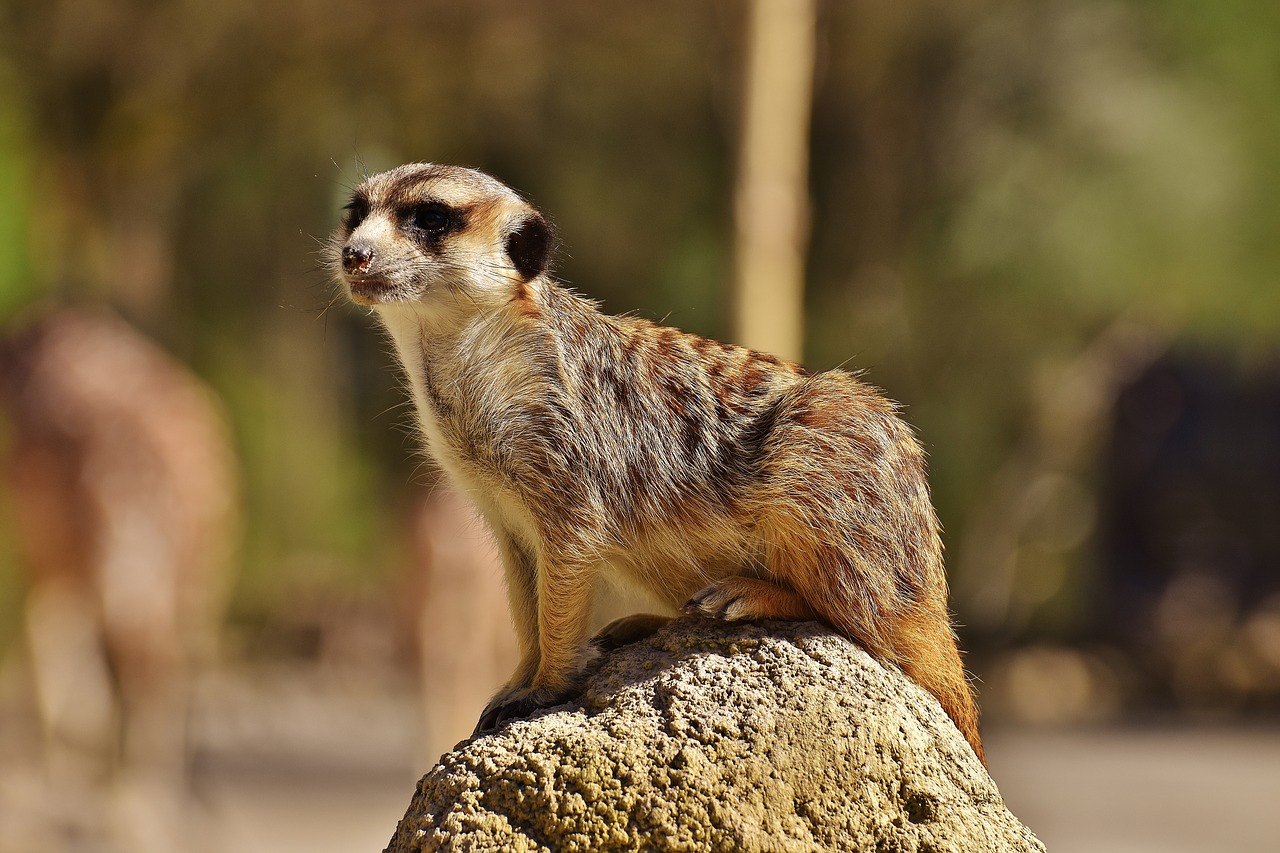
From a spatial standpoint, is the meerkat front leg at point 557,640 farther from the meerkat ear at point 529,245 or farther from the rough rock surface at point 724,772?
the meerkat ear at point 529,245

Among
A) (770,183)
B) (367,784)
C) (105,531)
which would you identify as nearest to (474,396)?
(770,183)

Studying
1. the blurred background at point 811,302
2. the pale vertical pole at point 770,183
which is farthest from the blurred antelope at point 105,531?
the pale vertical pole at point 770,183

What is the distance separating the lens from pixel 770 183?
31.4 feet

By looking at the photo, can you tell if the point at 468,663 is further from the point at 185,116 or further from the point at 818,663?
the point at 818,663

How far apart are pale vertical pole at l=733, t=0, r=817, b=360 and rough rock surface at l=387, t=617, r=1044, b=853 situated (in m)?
6.24

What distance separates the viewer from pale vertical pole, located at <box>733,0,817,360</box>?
9.26 metres

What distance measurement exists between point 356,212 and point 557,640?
3.04 ft

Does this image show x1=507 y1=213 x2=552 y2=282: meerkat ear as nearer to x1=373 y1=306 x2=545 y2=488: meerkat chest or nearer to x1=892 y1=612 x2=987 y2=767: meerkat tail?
x1=373 y1=306 x2=545 y2=488: meerkat chest

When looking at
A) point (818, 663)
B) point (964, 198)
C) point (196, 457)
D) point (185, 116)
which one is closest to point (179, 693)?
point (196, 457)

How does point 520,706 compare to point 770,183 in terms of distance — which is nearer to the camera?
point 520,706

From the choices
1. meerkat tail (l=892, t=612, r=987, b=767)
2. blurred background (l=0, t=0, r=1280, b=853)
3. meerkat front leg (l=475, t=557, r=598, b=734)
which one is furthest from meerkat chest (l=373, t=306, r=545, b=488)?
blurred background (l=0, t=0, r=1280, b=853)

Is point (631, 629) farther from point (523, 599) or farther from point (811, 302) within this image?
point (811, 302)

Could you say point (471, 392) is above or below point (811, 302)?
below

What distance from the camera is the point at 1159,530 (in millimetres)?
18625
